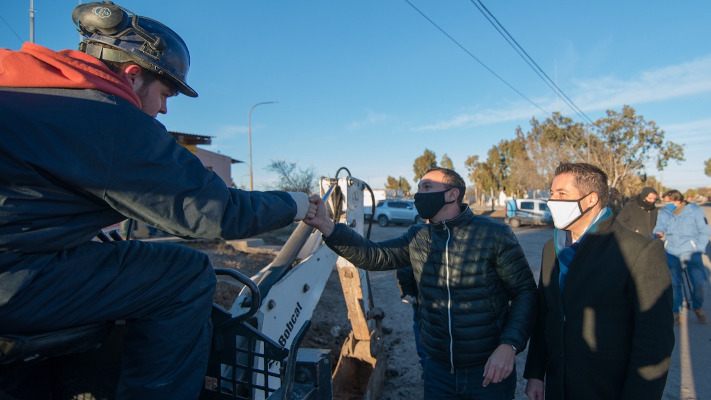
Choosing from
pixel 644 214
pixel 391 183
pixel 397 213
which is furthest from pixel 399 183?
pixel 644 214

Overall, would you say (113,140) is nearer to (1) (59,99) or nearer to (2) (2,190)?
(1) (59,99)

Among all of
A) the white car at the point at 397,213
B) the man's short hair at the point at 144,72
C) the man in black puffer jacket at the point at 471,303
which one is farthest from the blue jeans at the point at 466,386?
the white car at the point at 397,213

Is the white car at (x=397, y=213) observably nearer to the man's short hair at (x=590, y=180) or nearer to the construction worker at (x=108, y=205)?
the man's short hair at (x=590, y=180)

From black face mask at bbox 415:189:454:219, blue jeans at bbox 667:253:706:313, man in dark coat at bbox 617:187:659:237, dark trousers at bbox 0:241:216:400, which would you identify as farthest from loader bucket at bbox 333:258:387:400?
man in dark coat at bbox 617:187:659:237

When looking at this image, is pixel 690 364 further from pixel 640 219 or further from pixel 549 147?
pixel 549 147

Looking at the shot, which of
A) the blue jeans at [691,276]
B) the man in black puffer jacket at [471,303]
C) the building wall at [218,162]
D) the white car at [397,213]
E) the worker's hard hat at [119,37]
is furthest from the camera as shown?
the building wall at [218,162]

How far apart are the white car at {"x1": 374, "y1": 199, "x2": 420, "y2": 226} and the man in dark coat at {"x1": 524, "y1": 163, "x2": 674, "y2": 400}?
22.2m

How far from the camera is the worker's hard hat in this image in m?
Answer: 1.41

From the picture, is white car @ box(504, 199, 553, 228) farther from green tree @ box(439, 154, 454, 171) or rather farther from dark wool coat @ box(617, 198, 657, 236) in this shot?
green tree @ box(439, 154, 454, 171)

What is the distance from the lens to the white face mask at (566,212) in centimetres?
223

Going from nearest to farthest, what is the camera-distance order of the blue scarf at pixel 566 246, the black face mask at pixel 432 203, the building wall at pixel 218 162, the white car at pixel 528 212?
the blue scarf at pixel 566 246 → the black face mask at pixel 432 203 → the white car at pixel 528 212 → the building wall at pixel 218 162

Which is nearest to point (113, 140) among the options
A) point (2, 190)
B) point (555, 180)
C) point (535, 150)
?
point (2, 190)

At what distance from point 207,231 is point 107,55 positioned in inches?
28.5

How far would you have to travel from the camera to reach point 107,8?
1417mm
